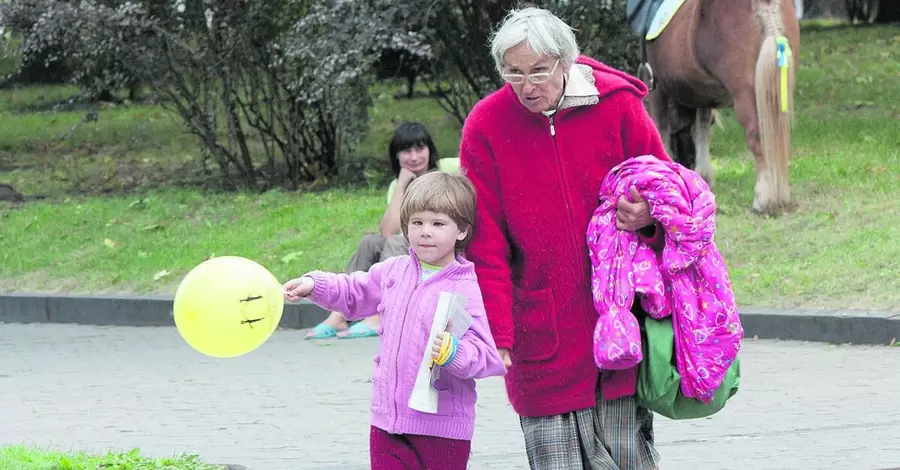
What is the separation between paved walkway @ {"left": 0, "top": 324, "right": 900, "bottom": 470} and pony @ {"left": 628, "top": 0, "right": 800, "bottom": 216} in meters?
2.56

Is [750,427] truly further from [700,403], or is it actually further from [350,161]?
[350,161]

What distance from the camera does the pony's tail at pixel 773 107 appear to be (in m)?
11.3

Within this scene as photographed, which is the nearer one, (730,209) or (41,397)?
(41,397)

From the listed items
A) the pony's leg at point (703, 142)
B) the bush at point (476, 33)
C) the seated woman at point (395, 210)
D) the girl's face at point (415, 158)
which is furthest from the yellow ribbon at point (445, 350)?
the bush at point (476, 33)

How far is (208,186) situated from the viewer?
664 inches

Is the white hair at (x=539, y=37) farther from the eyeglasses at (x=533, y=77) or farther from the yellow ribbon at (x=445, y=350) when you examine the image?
the yellow ribbon at (x=445, y=350)

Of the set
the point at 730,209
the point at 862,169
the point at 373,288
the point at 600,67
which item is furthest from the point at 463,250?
the point at 862,169

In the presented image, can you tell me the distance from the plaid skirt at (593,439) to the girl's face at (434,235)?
0.59 metres

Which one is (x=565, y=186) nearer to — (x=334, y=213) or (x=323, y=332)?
(x=323, y=332)

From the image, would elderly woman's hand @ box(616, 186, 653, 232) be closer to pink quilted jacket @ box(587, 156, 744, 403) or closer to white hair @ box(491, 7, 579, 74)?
pink quilted jacket @ box(587, 156, 744, 403)

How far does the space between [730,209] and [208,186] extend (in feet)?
22.8

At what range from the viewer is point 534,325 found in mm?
4406

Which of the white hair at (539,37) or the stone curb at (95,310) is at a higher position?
the white hair at (539,37)

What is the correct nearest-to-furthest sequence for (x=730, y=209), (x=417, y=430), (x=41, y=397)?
(x=417, y=430)
(x=41, y=397)
(x=730, y=209)
